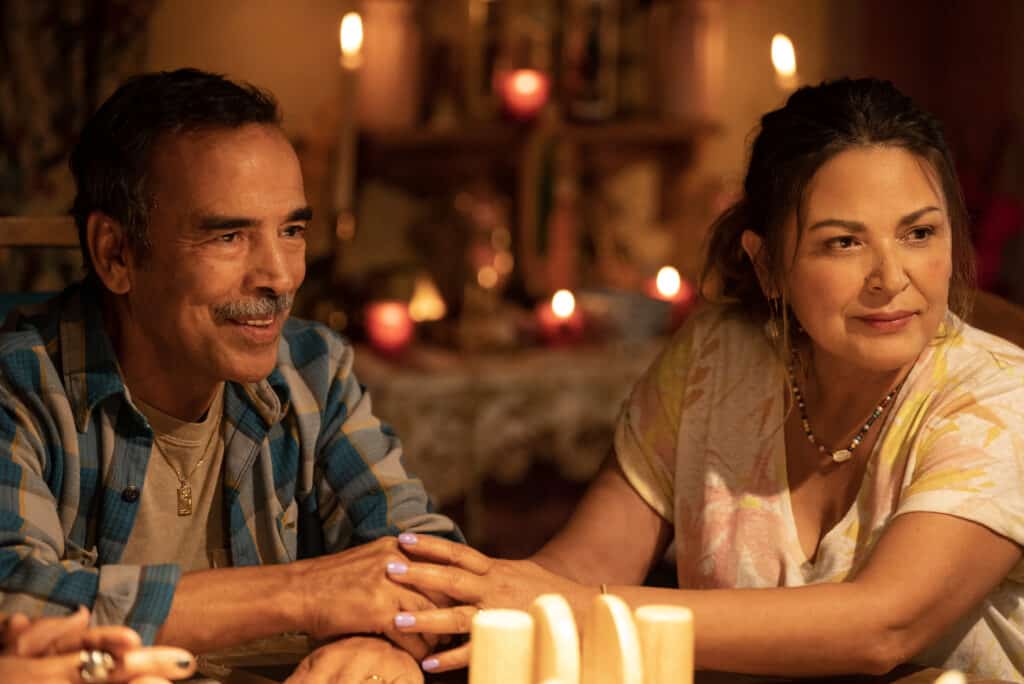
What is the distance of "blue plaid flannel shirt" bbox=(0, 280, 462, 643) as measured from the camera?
1458mm

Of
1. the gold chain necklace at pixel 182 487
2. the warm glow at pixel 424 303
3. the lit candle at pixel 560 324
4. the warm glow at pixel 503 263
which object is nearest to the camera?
the gold chain necklace at pixel 182 487

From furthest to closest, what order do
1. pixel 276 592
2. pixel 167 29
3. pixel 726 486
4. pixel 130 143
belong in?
pixel 167 29
pixel 726 486
pixel 130 143
pixel 276 592

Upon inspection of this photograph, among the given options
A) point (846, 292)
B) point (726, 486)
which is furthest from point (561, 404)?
point (846, 292)

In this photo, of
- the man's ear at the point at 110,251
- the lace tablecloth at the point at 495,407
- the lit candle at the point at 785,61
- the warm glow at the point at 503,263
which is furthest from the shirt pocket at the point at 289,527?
the warm glow at the point at 503,263

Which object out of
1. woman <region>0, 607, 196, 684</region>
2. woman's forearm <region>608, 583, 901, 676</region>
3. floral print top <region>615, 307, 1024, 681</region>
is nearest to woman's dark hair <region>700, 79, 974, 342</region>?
floral print top <region>615, 307, 1024, 681</region>

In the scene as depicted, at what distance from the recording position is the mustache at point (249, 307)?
1654mm

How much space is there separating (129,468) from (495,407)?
2169 millimetres

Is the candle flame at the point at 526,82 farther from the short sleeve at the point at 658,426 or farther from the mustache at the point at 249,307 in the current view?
the mustache at the point at 249,307

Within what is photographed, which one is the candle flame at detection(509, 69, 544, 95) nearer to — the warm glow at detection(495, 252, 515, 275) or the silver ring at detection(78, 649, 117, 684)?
the warm glow at detection(495, 252, 515, 275)

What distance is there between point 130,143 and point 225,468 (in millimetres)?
454

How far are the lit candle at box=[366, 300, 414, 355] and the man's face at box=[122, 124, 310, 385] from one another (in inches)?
83.6

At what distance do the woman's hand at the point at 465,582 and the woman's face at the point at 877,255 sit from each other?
48 cm

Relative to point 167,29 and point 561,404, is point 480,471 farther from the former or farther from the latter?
point 167,29

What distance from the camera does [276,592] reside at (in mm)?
1536
